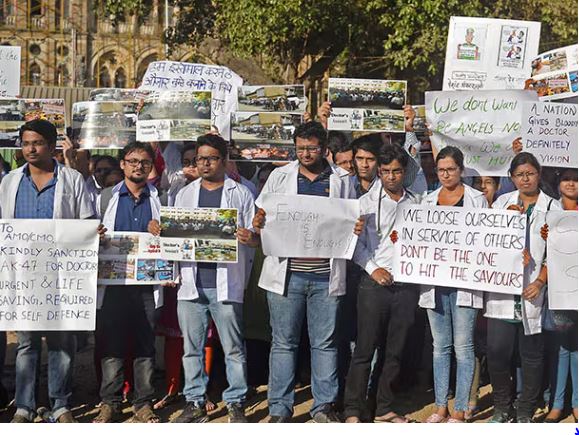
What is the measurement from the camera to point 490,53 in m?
8.08

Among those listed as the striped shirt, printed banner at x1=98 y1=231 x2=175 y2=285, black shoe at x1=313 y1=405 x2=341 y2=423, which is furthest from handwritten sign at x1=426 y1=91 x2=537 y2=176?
printed banner at x1=98 y1=231 x2=175 y2=285

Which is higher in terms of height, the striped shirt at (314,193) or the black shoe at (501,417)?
the striped shirt at (314,193)

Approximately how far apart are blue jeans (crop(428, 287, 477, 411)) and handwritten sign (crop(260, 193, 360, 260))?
79 centimetres

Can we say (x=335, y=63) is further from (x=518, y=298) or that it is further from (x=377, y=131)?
(x=518, y=298)

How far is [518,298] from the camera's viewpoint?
6.88 meters

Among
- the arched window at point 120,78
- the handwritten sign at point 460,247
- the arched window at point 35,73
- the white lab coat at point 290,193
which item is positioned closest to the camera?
the handwritten sign at point 460,247

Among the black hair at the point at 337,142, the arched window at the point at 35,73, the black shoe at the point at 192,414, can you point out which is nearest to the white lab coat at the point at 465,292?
the black hair at the point at 337,142

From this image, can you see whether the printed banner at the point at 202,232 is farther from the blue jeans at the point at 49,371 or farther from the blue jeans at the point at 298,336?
the blue jeans at the point at 49,371

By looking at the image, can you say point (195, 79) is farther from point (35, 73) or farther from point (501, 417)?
point (35, 73)

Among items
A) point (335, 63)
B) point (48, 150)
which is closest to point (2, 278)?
point (48, 150)

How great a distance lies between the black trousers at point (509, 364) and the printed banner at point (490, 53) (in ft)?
7.09

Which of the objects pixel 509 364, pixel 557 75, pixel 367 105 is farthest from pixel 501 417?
pixel 557 75

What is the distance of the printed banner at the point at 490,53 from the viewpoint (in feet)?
26.4

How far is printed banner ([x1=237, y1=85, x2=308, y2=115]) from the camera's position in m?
7.63
